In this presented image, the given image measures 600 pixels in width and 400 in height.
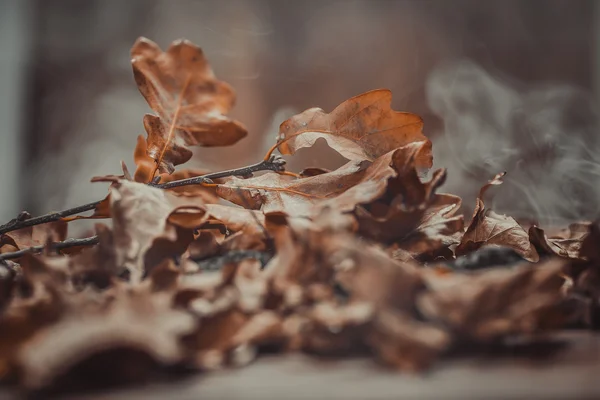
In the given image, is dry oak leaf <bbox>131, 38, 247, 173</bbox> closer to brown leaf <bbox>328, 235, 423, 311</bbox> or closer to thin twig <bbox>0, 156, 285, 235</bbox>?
thin twig <bbox>0, 156, 285, 235</bbox>

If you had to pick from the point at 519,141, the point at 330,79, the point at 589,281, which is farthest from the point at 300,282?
the point at 519,141

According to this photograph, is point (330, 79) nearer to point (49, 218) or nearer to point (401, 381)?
point (49, 218)

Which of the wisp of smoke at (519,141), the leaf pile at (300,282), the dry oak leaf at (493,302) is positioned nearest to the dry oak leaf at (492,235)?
the leaf pile at (300,282)

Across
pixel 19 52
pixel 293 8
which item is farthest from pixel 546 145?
pixel 19 52

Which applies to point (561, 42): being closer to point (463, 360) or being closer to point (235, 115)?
point (235, 115)

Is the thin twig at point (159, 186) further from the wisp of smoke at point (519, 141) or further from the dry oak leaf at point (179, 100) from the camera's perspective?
the wisp of smoke at point (519, 141)

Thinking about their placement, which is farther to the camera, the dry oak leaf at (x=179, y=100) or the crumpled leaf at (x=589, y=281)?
the dry oak leaf at (x=179, y=100)
